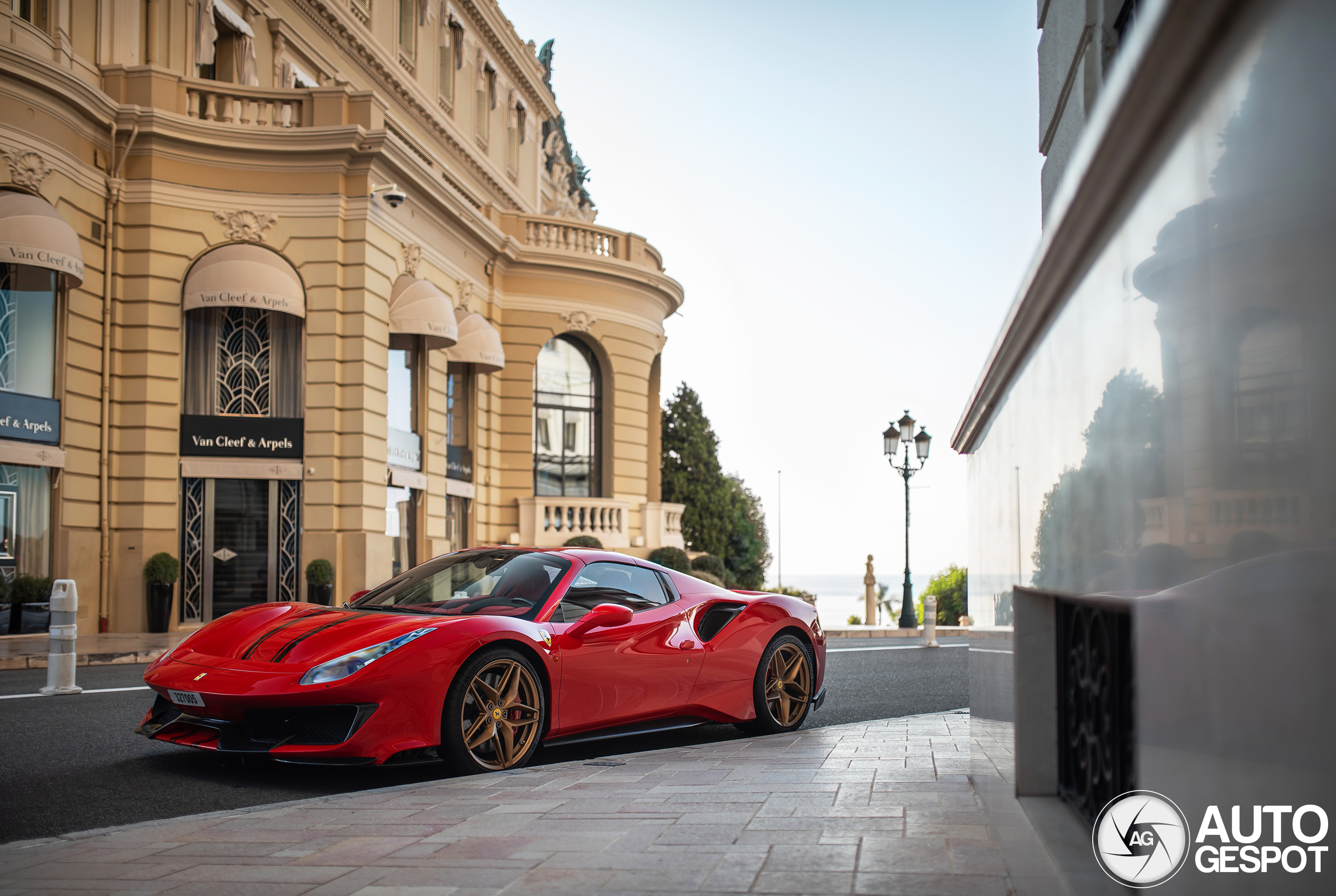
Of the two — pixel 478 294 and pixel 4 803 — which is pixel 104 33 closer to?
pixel 478 294

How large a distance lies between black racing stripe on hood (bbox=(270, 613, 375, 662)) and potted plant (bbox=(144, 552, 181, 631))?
12570 mm

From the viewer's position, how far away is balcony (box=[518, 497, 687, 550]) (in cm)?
2717

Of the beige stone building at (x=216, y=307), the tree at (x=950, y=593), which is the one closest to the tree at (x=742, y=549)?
the tree at (x=950, y=593)

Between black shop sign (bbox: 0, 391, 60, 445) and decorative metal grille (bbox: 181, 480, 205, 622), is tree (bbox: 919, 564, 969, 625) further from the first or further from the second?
black shop sign (bbox: 0, 391, 60, 445)

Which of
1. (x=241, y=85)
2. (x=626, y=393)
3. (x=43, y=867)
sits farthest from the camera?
(x=626, y=393)

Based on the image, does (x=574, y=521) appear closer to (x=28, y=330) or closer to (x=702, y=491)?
(x=28, y=330)

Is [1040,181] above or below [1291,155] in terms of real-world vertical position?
above

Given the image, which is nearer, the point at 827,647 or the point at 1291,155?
the point at 1291,155

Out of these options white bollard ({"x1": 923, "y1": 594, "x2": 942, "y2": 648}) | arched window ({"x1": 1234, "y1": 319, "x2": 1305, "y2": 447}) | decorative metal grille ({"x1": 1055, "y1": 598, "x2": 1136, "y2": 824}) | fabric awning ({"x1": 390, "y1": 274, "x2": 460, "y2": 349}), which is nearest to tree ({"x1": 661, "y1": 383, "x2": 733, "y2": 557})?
fabric awning ({"x1": 390, "y1": 274, "x2": 460, "y2": 349})

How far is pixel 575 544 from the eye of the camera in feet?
87.4

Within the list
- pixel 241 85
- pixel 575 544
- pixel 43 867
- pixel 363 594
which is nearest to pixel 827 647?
pixel 575 544

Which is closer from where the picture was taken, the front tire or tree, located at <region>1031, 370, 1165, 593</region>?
tree, located at <region>1031, 370, 1165, 593</region>

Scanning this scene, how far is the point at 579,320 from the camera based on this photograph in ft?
94.1

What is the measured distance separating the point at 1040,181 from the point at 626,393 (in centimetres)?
2059
